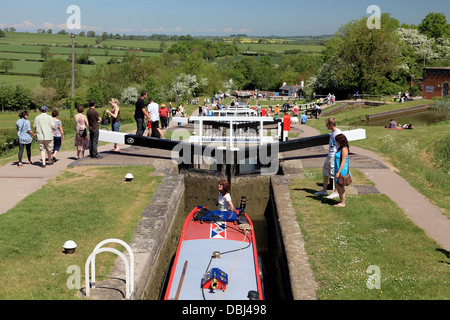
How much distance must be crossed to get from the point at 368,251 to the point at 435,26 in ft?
315

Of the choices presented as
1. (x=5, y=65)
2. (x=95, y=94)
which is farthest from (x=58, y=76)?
(x=5, y=65)

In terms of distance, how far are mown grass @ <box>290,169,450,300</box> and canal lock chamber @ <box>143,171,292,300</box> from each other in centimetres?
100

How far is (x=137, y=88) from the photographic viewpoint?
111562 millimetres

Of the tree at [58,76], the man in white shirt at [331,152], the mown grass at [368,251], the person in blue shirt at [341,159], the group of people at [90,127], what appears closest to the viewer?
the mown grass at [368,251]

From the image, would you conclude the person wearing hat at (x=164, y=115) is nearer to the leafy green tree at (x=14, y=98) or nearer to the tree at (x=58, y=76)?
the leafy green tree at (x=14, y=98)

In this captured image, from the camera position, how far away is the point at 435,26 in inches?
3602

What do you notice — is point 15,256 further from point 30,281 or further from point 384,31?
point 384,31

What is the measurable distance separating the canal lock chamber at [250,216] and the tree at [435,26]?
87406 mm

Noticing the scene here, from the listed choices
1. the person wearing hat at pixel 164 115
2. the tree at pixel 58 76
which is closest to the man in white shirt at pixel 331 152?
the person wearing hat at pixel 164 115

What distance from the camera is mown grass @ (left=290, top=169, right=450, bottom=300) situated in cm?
757

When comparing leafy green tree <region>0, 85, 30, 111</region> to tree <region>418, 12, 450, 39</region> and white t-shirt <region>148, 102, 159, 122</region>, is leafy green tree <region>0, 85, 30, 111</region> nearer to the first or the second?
tree <region>418, 12, 450, 39</region>

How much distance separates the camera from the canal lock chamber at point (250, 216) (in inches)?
416

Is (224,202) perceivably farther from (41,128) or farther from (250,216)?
(41,128)
